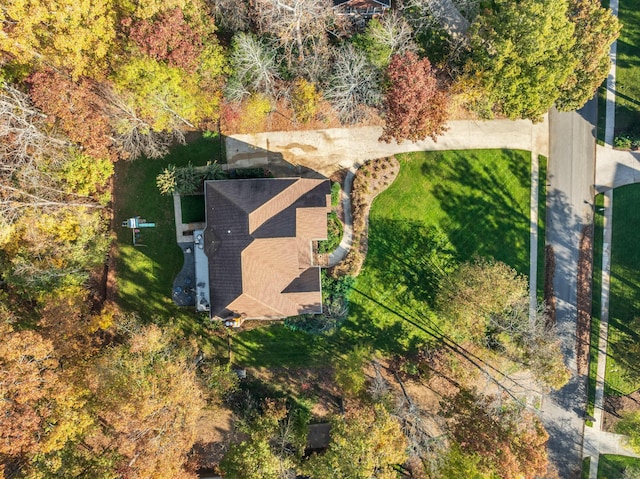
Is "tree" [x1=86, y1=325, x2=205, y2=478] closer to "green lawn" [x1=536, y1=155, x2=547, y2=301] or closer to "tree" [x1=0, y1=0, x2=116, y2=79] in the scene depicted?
"tree" [x1=0, y1=0, x2=116, y2=79]

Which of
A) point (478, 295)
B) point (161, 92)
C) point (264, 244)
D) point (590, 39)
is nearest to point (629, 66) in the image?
point (590, 39)

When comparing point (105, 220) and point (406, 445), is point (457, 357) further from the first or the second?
point (105, 220)

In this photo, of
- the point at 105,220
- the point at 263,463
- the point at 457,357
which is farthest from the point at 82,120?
the point at 457,357

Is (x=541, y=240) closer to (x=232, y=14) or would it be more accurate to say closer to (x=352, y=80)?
(x=352, y=80)

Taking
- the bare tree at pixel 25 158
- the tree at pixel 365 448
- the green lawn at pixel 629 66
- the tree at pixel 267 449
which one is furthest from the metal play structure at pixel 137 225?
the green lawn at pixel 629 66

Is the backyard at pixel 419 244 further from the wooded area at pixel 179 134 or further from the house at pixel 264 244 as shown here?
the house at pixel 264 244

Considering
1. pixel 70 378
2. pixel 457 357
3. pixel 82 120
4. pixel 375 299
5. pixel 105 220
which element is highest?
pixel 82 120
